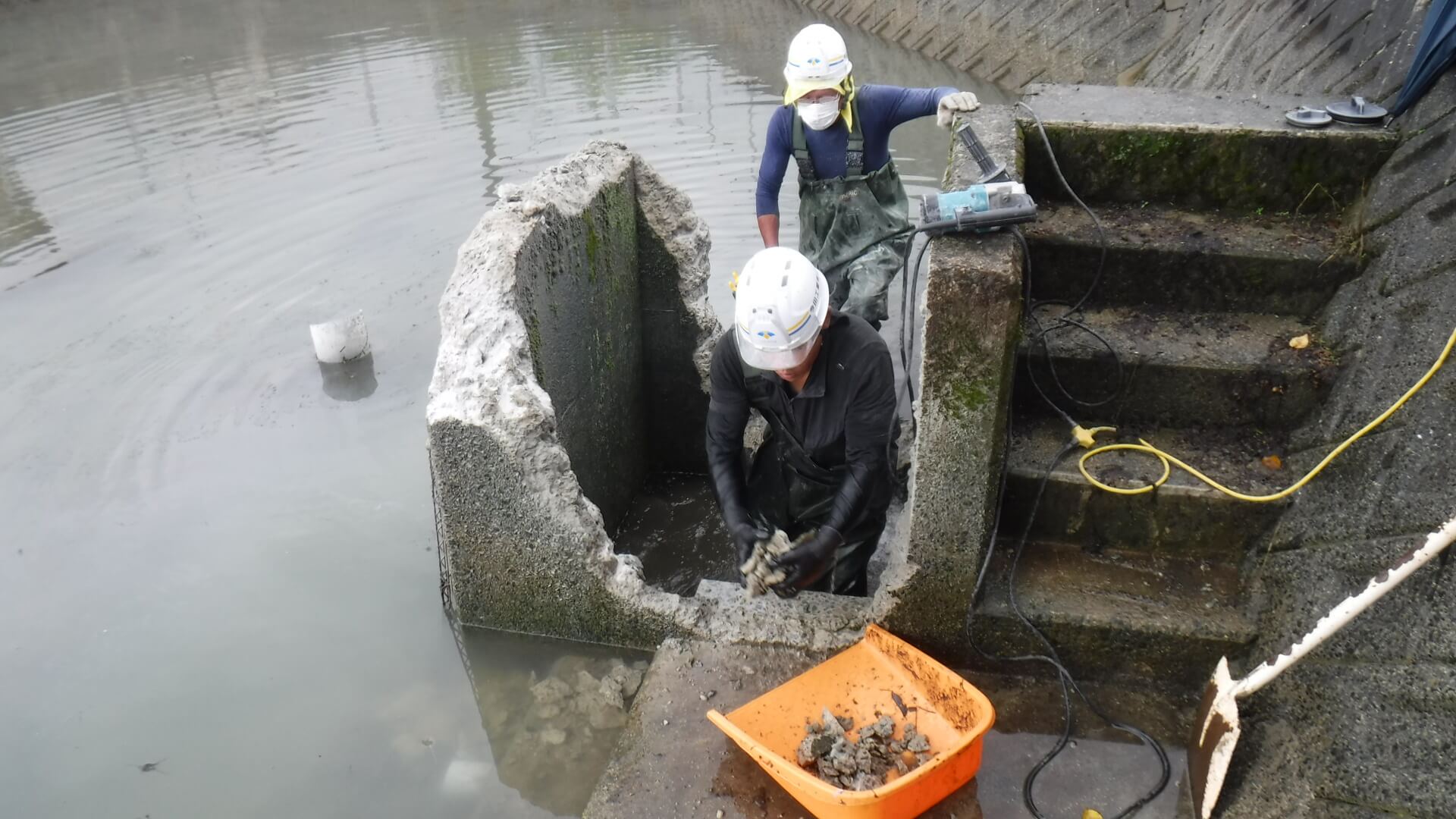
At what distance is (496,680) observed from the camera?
13.9 feet

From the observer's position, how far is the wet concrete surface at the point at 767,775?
3137 mm

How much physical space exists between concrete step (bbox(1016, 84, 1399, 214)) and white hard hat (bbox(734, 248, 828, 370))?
60.9 inches

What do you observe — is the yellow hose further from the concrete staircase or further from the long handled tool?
the long handled tool

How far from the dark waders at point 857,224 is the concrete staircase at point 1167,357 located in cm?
87

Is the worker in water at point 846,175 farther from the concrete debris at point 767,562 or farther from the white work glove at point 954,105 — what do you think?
the concrete debris at point 767,562

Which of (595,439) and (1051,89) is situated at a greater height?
(1051,89)

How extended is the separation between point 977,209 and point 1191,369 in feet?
4.07

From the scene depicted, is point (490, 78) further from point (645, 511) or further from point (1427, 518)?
point (1427, 518)

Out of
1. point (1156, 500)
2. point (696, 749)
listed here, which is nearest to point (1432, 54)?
point (1156, 500)

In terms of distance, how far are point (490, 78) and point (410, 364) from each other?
8.27 metres

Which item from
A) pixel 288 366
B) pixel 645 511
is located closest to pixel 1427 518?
pixel 645 511

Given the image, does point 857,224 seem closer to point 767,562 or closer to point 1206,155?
point 1206,155

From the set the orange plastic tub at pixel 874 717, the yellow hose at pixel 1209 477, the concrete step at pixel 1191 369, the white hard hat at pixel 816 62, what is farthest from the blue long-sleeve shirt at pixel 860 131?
the orange plastic tub at pixel 874 717

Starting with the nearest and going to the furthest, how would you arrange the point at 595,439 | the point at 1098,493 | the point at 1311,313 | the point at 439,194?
1. the point at 1098,493
2. the point at 1311,313
3. the point at 595,439
4. the point at 439,194
